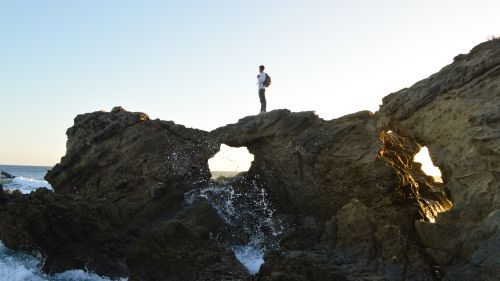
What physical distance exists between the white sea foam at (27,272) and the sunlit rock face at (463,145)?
916cm

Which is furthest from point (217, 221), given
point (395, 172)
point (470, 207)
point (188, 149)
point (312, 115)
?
point (470, 207)

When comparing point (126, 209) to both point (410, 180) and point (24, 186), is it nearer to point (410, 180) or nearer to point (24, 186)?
point (410, 180)

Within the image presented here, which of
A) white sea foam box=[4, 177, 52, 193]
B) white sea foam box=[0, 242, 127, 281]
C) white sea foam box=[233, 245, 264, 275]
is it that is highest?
white sea foam box=[4, 177, 52, 193]

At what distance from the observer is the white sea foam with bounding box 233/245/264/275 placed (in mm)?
16006

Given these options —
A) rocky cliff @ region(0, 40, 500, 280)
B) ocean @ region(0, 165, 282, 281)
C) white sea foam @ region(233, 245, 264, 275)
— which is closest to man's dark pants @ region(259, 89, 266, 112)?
rocky cliff @ region(0, 40, 500, 280)

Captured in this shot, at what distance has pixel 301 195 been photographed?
18.2 meters

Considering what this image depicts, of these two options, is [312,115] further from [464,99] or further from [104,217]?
[104,217]

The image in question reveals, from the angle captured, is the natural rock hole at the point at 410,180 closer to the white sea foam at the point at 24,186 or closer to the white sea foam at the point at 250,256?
the white sea foam at the point at 250,256

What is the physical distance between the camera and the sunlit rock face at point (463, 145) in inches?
425

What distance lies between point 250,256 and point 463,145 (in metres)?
7.56

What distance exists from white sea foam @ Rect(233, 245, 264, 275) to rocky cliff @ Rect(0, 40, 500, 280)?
0.49 metres

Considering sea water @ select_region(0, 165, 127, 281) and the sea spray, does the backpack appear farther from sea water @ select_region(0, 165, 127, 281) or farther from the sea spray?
sea water @ select_region(0, 165, 127, 281)

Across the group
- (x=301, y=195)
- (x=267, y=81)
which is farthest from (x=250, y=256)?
(x=267, y=81)

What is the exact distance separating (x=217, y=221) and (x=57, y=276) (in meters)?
5.67
